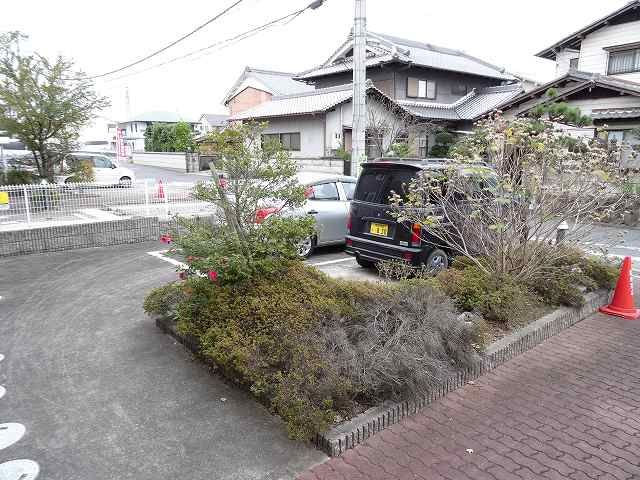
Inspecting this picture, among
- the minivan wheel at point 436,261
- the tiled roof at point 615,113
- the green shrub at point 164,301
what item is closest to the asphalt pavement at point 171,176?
the tiled roof at point 615,113

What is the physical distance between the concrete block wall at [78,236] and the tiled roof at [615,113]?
1354 centimetres

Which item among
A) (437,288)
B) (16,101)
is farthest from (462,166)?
(16,101)

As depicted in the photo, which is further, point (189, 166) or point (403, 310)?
point (189, 166)

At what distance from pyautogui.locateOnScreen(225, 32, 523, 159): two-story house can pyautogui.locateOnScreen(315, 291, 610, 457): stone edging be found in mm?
17364

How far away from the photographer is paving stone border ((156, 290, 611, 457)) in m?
2.91

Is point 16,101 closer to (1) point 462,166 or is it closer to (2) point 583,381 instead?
(1) point 462,166

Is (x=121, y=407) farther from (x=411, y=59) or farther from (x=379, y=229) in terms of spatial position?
(x=411, y=59)

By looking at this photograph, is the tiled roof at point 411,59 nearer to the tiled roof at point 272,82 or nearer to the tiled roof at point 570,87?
the tiled roof at point 570,87

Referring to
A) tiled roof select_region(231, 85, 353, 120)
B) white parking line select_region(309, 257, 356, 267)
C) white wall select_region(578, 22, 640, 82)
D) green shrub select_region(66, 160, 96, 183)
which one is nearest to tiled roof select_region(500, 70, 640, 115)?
white wall select_region(578, 22, 640, 82)

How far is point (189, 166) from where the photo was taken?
32594mm

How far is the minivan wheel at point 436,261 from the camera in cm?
621

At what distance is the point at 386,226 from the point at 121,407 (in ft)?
13.4

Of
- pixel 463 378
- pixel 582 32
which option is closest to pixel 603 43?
pixel 582 32

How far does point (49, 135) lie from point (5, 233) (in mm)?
3661
